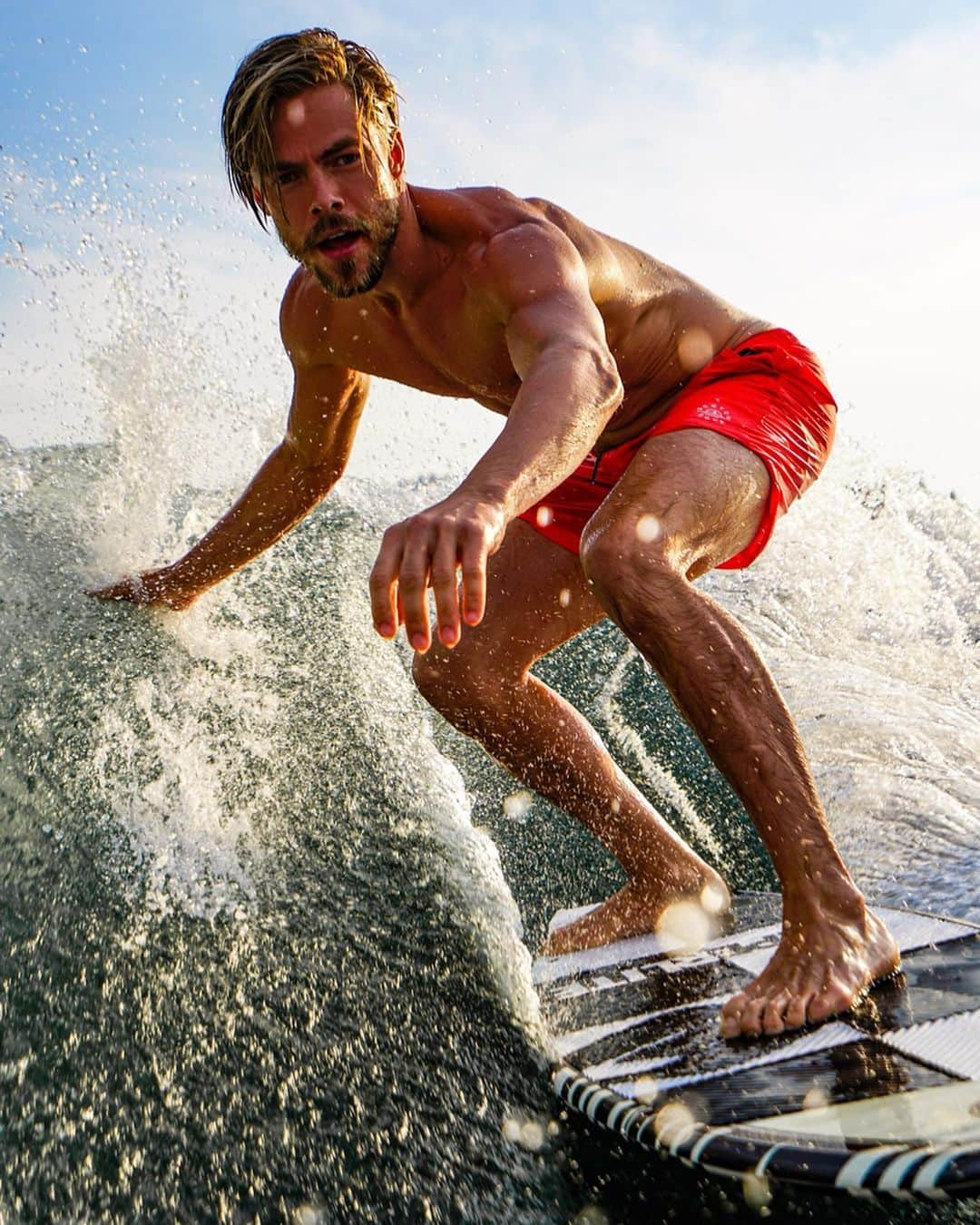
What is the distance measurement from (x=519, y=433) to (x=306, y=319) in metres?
1.18

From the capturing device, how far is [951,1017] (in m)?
1.73

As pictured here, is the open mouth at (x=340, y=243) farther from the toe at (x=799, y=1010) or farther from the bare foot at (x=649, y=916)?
the toe at (x=799, y=1010)

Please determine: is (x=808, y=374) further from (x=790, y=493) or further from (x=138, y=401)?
(x=138, y=401)

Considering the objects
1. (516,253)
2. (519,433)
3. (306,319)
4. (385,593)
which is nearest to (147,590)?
(306,319)

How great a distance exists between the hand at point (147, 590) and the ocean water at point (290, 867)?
0.05 metres

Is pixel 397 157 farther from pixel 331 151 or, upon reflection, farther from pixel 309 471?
pixel 309 471

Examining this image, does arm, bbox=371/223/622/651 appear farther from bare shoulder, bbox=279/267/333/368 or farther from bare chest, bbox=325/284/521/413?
bare shoulder, bbox=279/267/333/368

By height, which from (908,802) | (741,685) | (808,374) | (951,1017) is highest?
(808,374)

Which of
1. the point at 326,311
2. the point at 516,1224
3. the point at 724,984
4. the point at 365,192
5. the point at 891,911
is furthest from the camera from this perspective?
the point at 326,311

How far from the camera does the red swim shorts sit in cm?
229

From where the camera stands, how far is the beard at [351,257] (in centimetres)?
223

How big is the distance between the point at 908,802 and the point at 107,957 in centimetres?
261

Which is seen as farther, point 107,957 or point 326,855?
point 326,855

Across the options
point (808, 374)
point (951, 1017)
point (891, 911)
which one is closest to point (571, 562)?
point (808, 374)
